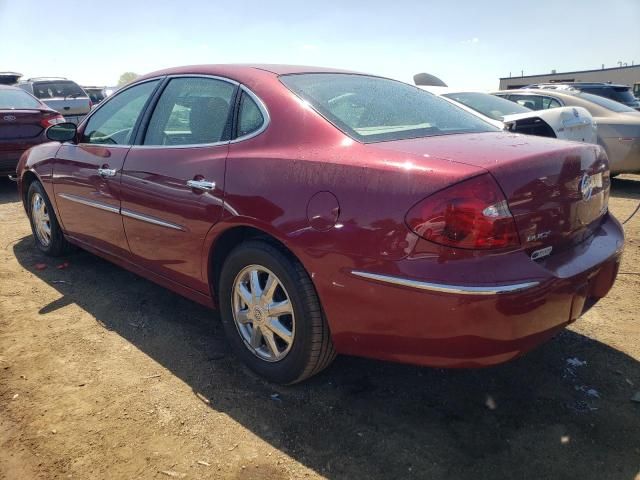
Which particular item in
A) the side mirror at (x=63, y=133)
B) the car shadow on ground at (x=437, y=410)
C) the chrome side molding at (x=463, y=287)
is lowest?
the car shadow on ground at (x=437, y=410)

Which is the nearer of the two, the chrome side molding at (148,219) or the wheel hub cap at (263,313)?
the wheel hub cap at (263,313)

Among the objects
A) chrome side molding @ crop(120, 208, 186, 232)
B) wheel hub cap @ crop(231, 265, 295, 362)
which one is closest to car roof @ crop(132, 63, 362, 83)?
chrome side molding @ crop(120, 208, 186, 232)

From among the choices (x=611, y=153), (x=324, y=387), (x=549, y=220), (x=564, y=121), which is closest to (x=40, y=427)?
(x=324, y=387)

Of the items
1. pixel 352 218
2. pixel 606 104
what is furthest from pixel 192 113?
pixel 606 104

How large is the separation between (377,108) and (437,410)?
5.06ft

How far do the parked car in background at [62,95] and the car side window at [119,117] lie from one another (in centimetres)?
1084

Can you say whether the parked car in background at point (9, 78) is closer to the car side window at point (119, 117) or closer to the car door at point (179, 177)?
the car side window at point (119, 117)

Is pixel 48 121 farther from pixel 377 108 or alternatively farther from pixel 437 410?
pixel 437 410

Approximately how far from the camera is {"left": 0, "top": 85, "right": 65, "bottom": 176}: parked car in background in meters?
7.07

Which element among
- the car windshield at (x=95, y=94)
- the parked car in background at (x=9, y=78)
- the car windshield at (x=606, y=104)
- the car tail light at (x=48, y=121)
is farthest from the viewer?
the car windshield at (x=95, y=94)

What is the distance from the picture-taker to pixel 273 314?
2.57m

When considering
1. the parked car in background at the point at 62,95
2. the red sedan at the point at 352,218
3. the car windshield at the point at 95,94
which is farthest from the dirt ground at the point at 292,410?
the car windshield at the point at 95,94

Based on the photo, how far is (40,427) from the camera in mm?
2375

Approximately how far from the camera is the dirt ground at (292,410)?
2.11 metres
